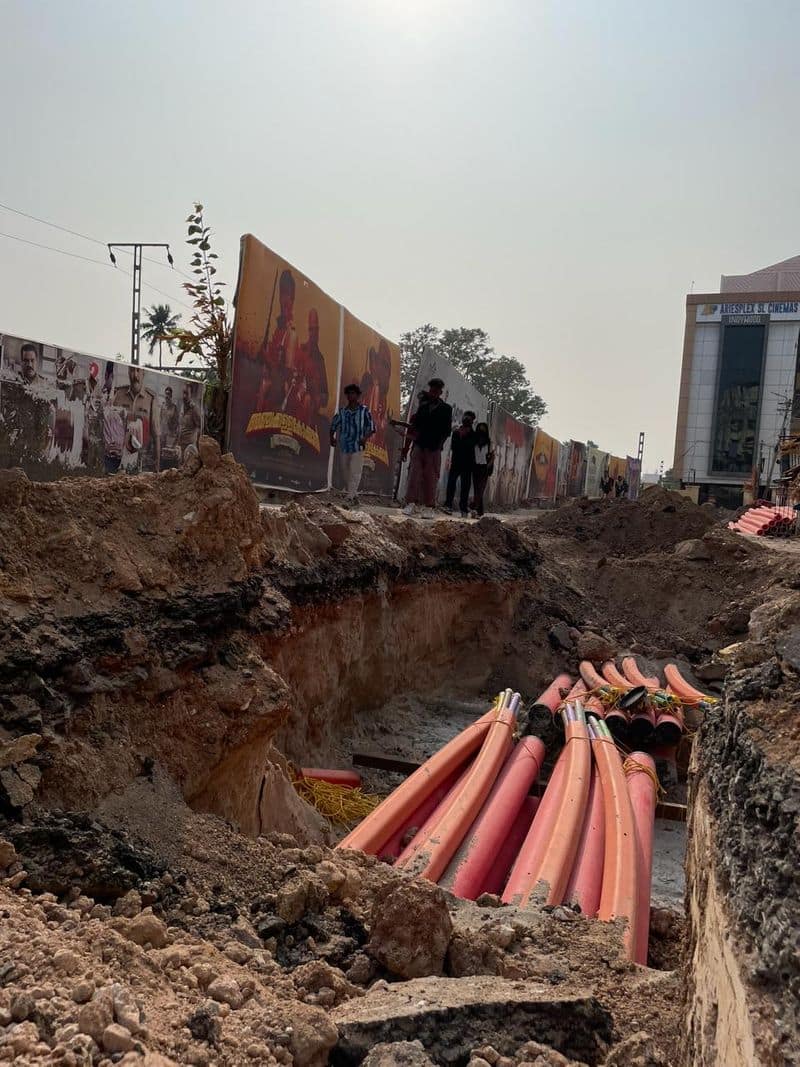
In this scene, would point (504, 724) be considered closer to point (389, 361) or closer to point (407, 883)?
point (407, 883)

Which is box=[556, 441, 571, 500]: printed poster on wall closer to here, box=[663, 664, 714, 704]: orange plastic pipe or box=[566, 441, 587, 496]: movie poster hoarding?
box=[566, 441, 587, 496]: movie poster hoarding

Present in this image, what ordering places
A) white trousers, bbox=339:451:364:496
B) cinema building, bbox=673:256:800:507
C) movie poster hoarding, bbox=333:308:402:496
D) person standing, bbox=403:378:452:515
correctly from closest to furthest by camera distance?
white trousers, bbox=339:451:364:496 < person standing, bbox=403:378:452:515 < movie poster hoarding, bbox=333:308:402:496 < cinema building, bbox=673:256:800:507

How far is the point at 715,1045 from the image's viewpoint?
1905mm

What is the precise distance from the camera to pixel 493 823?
4.99 meters

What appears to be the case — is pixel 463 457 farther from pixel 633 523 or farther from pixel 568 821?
pixel 568 821

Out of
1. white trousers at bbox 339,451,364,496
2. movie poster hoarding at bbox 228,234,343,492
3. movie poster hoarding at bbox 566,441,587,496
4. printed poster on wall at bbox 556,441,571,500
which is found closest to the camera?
movie poster hoarding at bbox 228,234,343,492

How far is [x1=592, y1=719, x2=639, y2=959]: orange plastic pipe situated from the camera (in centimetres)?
397

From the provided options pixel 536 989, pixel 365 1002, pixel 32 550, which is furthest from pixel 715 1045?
pixel 32 550

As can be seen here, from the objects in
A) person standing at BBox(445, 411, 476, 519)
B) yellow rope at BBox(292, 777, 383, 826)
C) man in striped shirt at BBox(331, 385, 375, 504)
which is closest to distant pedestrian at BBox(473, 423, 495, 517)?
person standing at BBox(445, 411, 476, 519)

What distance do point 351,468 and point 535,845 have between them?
8223 millimetres

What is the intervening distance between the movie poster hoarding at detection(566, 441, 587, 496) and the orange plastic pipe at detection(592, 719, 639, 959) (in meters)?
29.5

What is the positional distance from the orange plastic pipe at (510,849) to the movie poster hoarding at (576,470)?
29.8m

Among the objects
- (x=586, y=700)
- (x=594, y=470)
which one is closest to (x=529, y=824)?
(x=586, y=700)

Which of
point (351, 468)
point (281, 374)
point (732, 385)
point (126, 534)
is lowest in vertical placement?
point (126, 534)
